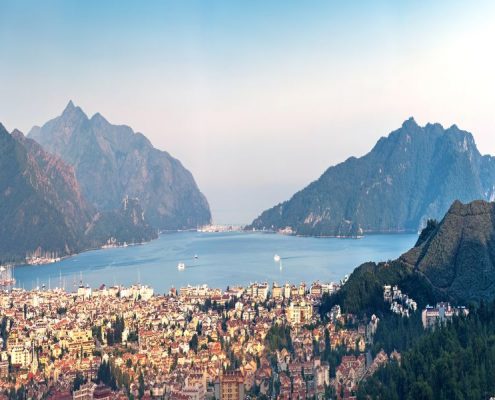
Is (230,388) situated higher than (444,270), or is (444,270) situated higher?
(444,270)

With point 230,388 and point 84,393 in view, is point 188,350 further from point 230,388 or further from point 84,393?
point 84,393

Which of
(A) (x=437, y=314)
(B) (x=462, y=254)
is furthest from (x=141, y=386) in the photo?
(B) (x=462, y=254)

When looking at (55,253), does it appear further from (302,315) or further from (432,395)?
(432,395)

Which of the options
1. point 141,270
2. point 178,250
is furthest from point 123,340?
point 178,250

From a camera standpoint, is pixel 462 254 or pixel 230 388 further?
pixel 462 254

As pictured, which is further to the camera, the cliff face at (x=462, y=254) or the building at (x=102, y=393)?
the cliff face at (x=462, y=254)

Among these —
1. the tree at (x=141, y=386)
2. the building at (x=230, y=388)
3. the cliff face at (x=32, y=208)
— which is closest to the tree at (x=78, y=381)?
the tree at (x=141, y=386)

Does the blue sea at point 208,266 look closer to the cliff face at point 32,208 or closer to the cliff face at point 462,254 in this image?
the cliff face at point 32,208
